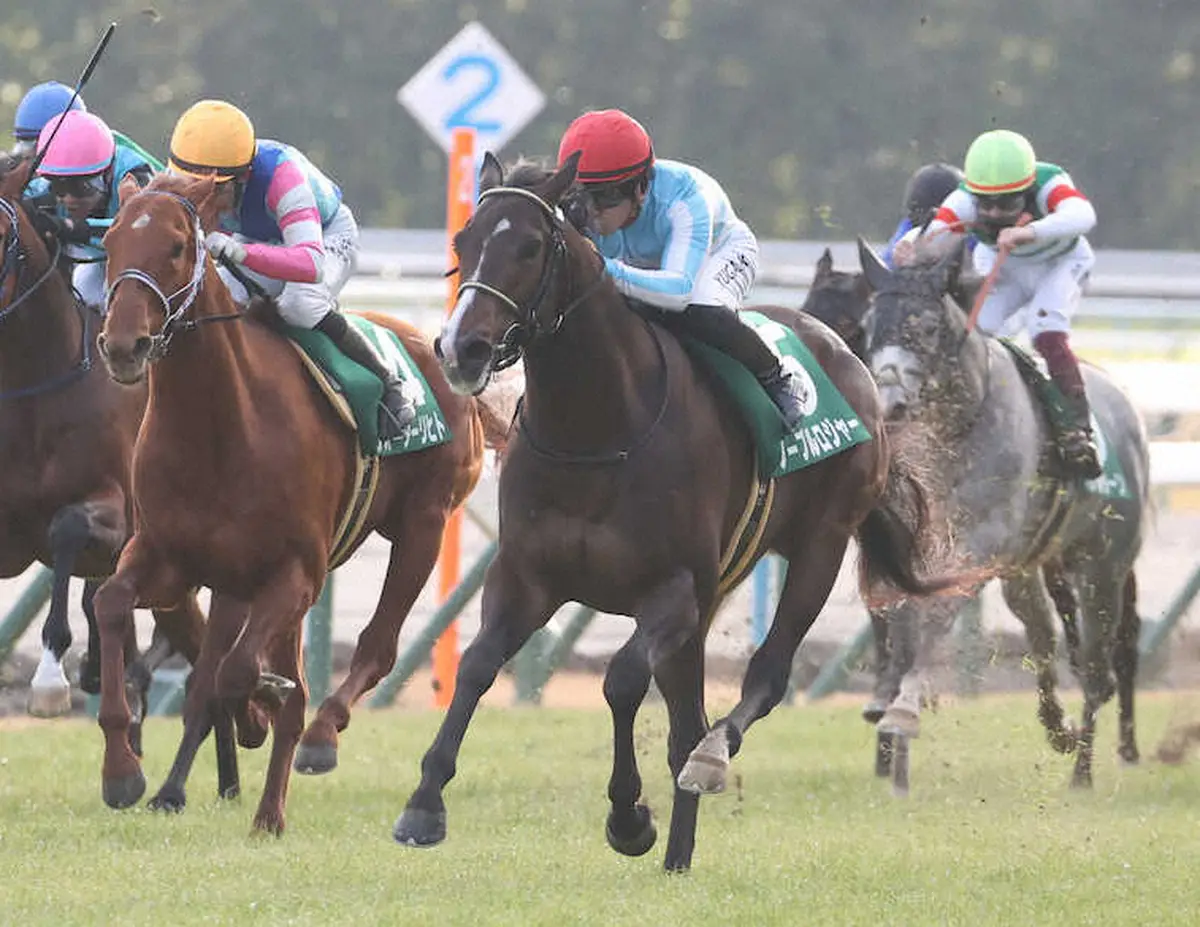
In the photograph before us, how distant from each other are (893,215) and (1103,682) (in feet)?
51.8

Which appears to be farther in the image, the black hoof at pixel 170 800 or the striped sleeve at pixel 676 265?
the black hoof at pixel 170 800

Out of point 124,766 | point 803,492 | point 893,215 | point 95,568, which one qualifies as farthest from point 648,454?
point 893,215

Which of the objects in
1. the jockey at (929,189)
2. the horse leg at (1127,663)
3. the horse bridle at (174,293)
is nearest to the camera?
the horse bridle at (174,293)

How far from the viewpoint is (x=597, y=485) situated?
21.4ft

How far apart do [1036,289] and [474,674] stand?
→ 446 cm

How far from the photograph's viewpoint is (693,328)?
23.1ft

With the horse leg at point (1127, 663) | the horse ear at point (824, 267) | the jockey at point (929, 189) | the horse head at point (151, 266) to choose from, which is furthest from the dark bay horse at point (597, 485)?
the jockey at point (929, 189)

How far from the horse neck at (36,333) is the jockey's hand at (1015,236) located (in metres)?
3.29

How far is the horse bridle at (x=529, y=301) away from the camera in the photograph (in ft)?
20.1

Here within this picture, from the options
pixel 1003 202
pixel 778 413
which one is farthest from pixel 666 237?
pixel 1003 202

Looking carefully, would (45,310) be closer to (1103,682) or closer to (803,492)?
(803,492)

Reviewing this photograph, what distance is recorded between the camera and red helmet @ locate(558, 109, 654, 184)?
673 centimetres

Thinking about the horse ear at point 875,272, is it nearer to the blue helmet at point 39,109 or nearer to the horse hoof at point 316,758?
the blue helmet at point 39,109

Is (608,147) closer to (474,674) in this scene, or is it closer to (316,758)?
(474,674)
